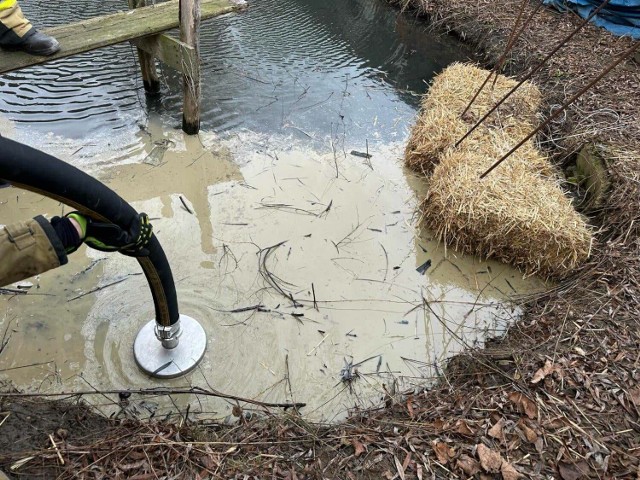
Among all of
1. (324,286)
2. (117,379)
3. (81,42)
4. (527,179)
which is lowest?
(117,379)

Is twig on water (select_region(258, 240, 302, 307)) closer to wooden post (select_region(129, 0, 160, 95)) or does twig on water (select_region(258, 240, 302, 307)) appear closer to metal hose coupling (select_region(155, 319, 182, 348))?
metal hose coupling (select_region(155, 319, 182, 348))

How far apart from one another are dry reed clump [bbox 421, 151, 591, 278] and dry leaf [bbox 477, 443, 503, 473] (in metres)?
1.99

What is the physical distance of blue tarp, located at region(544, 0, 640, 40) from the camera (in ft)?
23.3

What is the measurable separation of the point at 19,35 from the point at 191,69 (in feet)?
4.63

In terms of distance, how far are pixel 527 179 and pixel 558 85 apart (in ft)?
8.70

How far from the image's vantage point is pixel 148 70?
206 inches

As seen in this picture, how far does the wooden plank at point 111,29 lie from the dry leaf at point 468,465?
436 centimetres

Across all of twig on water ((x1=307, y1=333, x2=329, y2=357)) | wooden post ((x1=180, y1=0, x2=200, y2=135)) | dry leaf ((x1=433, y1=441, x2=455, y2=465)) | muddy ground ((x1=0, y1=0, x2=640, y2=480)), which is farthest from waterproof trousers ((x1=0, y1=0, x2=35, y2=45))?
dry leaf ((x1=433, y1=441, x2=455, y2=465))

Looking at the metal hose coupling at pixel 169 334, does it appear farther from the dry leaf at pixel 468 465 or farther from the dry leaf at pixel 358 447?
the dry leaf at pixel 468 465

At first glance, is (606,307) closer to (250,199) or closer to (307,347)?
(307,347)

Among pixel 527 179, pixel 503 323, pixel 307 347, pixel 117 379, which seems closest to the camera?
pixel 117 379

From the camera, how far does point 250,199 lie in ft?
14.0

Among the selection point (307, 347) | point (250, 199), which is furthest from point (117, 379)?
point (250, 199)

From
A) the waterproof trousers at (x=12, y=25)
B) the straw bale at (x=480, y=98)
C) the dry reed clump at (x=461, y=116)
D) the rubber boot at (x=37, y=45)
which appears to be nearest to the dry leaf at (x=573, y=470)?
the dry reed clump at (x=461, y=116)
